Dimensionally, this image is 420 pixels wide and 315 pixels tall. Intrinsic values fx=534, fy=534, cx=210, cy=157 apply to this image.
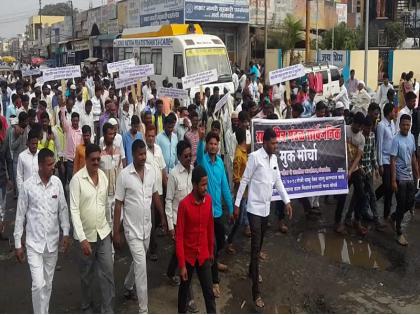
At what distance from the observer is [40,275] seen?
177 inches

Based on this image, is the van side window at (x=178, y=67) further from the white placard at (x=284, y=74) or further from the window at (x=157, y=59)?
the white placard at (x=284, y=74)

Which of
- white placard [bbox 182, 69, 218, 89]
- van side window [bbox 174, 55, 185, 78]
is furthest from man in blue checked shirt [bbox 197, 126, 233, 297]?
van side window [bbox 174, 55, 185, 78]

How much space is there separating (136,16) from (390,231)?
98.7ft

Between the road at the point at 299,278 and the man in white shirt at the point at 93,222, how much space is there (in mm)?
536

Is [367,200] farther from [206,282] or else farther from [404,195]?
[206,282]

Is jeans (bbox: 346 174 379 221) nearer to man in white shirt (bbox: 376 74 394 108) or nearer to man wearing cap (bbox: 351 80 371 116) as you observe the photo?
man wearing cap (bbox: 351 80 371 116)

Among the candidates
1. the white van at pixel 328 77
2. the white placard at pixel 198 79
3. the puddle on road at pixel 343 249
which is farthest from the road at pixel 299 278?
the white van at pixel 328 77

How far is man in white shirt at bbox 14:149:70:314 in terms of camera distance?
4516 mm

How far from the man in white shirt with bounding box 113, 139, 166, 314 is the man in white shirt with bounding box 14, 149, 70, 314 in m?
0.57

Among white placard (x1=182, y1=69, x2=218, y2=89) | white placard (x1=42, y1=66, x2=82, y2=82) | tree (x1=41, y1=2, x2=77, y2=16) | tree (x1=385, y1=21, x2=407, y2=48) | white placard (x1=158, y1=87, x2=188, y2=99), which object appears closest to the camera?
white placard (x1=158, y1=87, x2=188, y2=99)

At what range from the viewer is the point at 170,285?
5691 mm

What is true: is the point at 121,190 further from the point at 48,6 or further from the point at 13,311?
the point at 48,6

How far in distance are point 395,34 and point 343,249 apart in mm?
29741

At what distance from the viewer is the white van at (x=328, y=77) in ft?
58.8
